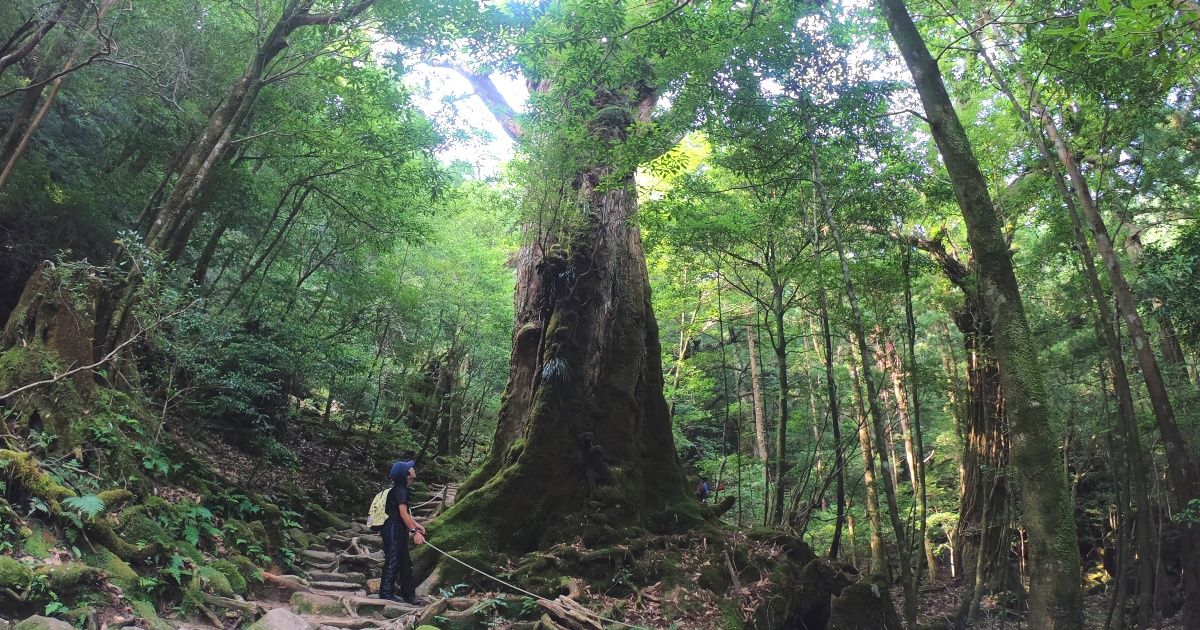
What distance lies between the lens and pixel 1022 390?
401cm

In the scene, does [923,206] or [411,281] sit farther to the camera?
[411,281]

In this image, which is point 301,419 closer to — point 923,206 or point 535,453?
point 535,453

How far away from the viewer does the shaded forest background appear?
588 cm

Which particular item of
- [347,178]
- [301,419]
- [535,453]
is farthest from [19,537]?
[301,419]

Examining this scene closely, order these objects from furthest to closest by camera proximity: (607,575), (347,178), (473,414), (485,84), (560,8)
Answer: (485,84) → (473,414) → (347,178) → (560,8) → (607,575)

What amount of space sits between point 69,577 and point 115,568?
1.80ft

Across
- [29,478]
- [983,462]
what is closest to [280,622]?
[29,478]

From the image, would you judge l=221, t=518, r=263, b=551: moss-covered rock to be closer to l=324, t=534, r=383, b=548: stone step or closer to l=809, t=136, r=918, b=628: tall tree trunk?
l=324, t=534, r=383, b=548: stone step

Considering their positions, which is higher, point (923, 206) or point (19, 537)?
point (923, 206)

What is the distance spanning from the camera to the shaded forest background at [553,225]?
588 centimetres

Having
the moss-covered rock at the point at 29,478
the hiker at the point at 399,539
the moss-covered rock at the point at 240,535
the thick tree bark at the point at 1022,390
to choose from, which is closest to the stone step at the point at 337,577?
the moss-covered rock at the point at 240,535

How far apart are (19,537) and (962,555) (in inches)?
599

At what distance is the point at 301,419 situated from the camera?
44.3 ft

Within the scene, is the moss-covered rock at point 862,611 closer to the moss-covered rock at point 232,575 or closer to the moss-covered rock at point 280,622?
the moss-covered rock at point 280,622
